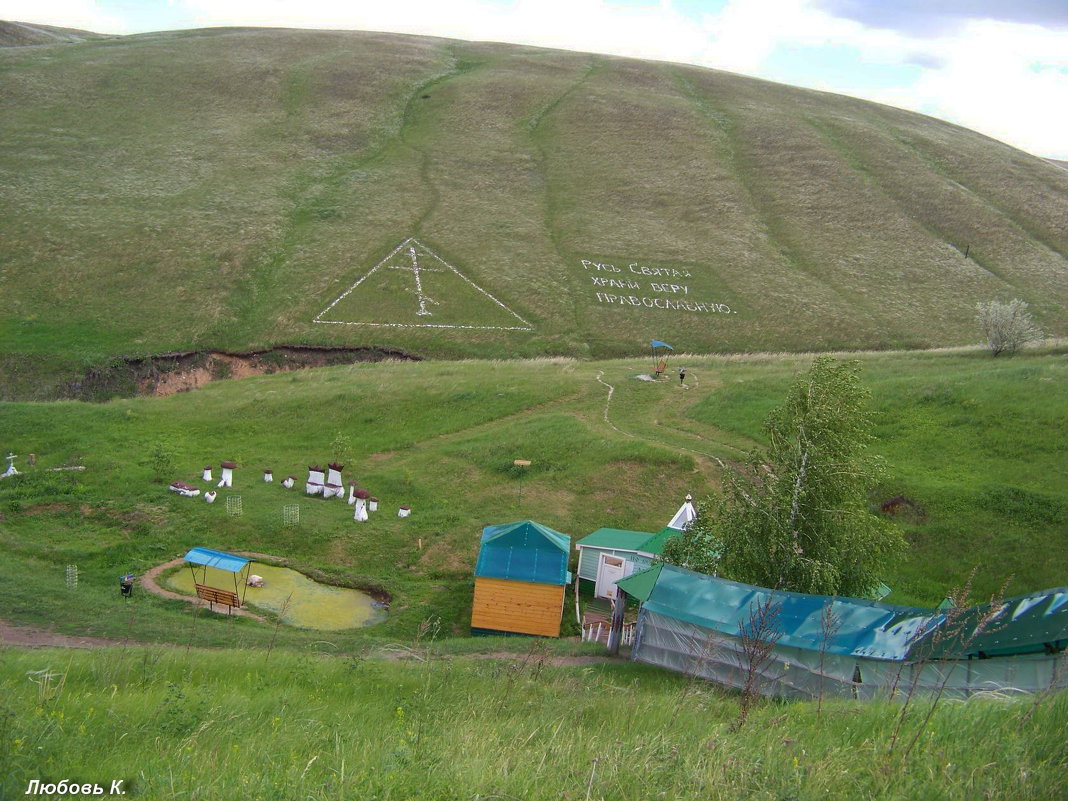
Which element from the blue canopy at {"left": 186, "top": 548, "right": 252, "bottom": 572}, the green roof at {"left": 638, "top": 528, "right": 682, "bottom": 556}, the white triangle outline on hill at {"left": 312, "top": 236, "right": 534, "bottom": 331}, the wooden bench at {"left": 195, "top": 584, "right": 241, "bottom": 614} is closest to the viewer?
the wooden bench at {"left": 195, "top": 584, "right": 241, "bottom": 614}

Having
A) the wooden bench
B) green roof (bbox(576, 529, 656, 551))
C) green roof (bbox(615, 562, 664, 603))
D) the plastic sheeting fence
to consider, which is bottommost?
the wooden bench

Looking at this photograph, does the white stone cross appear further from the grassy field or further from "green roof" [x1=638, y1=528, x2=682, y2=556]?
"green roof" [x1=638, y1=528, x2=682, y2=556]

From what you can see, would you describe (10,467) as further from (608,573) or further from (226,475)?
(608,573)

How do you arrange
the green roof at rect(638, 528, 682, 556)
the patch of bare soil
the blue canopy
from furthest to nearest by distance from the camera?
the patch of bare soil < the green roof at rect(638, 528, 682, 556) < the blue canopy

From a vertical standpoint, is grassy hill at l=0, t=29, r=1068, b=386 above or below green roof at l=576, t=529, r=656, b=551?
above

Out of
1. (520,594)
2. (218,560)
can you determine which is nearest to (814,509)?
(520,594)

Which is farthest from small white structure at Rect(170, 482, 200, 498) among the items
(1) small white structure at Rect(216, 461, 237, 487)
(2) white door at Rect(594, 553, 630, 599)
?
(2) white door at Rect(594, 553, 630, 599)

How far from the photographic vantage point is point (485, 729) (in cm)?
767

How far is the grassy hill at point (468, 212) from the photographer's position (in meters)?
62.5

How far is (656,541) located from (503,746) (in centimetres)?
2128

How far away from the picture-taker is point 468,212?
265 ft

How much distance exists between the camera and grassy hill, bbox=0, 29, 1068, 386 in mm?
62531

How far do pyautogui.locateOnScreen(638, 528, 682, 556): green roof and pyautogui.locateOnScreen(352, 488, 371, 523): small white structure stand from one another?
436 inches

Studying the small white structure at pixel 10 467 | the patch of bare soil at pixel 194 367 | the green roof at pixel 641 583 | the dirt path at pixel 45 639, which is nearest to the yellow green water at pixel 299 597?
the dirt path at pixel 45 639
